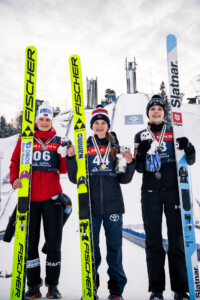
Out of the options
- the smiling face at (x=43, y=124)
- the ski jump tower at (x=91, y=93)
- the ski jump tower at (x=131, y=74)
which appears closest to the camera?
the smiling face at (x=43, y=124)

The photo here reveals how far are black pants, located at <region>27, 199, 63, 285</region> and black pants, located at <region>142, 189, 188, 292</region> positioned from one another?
3.63 ft

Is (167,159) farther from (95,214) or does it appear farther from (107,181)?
(95,214)

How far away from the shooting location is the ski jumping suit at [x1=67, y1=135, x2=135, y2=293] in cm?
272

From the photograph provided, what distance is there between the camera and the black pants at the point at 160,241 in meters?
2.66

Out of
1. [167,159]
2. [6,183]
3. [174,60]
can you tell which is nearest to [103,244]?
[167,159]

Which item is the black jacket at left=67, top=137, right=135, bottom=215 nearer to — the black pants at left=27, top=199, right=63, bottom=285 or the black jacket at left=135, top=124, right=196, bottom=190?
the black jacket at left=135, top=124, right=196, bottom=190

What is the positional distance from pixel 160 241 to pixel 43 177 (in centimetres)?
167

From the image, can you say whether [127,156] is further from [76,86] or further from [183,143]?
[76,86]

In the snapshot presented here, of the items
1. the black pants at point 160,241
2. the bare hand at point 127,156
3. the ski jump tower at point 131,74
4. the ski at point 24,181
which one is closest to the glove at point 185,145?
the black pants at point 160,241

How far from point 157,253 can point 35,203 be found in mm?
1622

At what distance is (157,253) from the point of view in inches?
107

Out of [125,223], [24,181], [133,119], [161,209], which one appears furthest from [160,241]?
[133,119]

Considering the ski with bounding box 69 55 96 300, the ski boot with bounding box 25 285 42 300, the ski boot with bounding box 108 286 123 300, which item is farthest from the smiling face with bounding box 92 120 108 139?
the ski boot with bounding box 25 285 42 300

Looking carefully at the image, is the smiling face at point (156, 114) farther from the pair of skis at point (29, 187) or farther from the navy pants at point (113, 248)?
the navy pants at point (113, 248)
